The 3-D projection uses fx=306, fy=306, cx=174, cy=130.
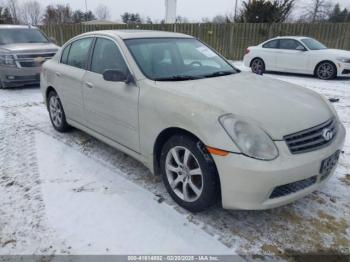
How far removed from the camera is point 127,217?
2941 millimetres

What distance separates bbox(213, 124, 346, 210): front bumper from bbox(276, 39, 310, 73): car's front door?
8.95 m

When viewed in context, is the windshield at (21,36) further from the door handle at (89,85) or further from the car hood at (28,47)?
the door handle at (89,85)

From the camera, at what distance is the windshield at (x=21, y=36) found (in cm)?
921

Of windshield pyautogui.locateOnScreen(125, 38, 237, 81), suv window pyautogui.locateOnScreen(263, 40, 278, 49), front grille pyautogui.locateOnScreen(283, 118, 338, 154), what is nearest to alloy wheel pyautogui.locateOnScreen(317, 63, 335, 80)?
suv window pyautogui.locateOnScreen(263, 40, 278, 49)

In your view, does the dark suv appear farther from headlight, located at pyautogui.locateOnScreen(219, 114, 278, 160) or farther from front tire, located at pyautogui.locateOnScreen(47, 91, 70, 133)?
headlight, located at pyautogui.locateOnScreen(219, 114, 278, 160)

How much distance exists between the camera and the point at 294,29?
15.6 metres

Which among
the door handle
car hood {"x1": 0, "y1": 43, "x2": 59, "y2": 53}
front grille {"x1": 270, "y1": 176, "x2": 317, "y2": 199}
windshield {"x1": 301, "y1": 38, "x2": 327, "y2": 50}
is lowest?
front grille {"x1": 270, "y1": 176, "x2": 317, "y2": 199}

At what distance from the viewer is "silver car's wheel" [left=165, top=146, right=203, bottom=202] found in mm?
2818

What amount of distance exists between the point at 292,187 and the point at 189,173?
905 mm

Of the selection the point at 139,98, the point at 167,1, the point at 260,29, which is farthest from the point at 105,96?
the point at 167,1

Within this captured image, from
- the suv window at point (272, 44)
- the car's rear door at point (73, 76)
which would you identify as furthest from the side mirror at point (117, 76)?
the suv window at point (272, 44)

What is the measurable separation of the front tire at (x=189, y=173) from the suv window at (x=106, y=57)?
115cm

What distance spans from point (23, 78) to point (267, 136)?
7892mm

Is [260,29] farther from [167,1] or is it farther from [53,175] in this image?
[53,175]
